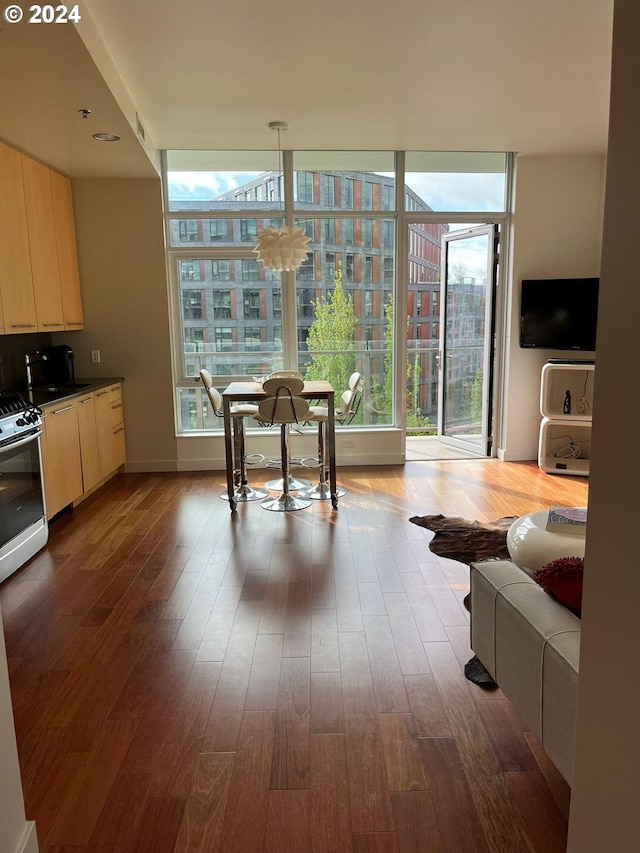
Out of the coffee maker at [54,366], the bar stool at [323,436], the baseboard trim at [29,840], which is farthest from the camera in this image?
the coffee maker at [54,366]

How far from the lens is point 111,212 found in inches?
216

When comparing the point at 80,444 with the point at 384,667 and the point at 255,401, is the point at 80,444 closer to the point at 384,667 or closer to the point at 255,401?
the point at 255,401

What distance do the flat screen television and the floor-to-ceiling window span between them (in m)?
0.91

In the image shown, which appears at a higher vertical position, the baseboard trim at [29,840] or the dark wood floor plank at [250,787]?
the baseboard trim at [29,840]

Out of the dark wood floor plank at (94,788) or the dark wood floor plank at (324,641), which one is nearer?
the dark wood floor plank at (94,788)

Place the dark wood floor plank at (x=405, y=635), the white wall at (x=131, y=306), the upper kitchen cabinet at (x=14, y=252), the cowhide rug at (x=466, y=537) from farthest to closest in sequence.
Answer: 1. the white wall at (x=131, y=306)
2. the upper kitchen cabinet at (x=14, y=252)
3. the cowhide rug at (x=466, y=537)
4. the dark wood floor plank at (x=405, y=635)

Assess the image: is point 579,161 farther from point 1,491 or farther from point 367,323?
point 1,491

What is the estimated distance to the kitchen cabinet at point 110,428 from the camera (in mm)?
5082

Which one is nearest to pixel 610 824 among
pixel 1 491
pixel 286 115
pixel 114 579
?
pixel 114 579

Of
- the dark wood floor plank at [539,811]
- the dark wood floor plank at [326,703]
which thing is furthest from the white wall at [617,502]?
the dark wood floor plank at [326,703]

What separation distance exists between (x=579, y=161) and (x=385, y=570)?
449cm

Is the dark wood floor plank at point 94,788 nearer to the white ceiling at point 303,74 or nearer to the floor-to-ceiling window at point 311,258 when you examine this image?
the white ceiling at point 303,74

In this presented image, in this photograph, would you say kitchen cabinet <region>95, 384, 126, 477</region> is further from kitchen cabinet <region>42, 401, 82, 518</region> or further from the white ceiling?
the white ceiling

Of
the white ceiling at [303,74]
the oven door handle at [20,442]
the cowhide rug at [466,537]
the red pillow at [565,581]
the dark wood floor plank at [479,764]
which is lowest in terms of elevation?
the dark wood floor plank at [479,764]
